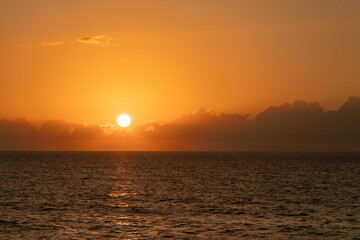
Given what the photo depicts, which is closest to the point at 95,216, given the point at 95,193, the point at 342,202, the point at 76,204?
the point at 76,204

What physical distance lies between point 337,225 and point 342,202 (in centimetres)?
1998

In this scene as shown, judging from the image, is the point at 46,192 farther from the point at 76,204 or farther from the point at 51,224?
the point at 51,224

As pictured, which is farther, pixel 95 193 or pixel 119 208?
pixel 95 193

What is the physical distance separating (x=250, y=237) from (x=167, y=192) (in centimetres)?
3750

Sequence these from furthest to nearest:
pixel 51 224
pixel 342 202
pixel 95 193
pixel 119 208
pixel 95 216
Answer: pixel 95 193
pixel 342 202
pixel 119 208
pixel 95 216
pixel 51 224

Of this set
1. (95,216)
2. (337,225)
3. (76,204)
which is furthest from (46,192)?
(337,225)

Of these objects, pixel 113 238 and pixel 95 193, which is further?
pixel 95 193

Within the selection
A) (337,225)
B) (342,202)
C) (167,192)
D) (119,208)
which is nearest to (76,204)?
(119,208)

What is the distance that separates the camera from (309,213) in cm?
5478

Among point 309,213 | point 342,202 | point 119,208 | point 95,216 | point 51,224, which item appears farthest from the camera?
point 342,202

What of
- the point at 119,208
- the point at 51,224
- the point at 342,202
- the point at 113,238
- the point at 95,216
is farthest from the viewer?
the point at 342,202

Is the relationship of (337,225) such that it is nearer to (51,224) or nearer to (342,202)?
(342,202)

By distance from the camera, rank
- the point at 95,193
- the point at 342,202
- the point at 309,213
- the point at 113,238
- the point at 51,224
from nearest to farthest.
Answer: the point at 113,238, the point at 51,224, the point at 309,213, the point at 342,202, the point at 95,193

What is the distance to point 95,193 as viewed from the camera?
7612 cm
